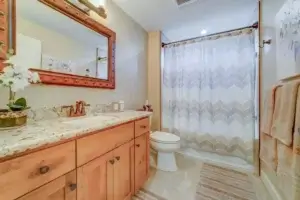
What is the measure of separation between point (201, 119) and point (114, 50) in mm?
1591

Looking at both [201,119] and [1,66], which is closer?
[1,66]

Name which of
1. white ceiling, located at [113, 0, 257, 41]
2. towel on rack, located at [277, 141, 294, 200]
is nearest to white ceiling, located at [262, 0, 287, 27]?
white ceiling, located at [113, 0, 257, 41]

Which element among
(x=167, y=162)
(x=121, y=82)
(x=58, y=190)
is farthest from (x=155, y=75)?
(x=58, y=190)

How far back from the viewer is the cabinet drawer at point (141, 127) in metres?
1.47

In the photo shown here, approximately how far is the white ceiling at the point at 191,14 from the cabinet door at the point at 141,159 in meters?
1.62

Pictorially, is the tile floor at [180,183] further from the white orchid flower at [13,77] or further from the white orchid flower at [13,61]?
the white orchid flower at [13,61]

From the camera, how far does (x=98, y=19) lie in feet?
5.44

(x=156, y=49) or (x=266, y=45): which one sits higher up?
(x=156, y=49)

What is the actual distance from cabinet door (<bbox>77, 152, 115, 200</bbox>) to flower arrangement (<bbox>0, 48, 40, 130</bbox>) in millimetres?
445

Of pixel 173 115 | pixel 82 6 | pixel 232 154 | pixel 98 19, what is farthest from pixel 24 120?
pixel 232 154

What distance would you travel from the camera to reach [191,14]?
7.00ft

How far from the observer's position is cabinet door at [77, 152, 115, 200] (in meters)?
0.86

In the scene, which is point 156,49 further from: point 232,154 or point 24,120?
point 24,120

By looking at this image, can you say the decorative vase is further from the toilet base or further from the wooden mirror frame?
the toilet base
